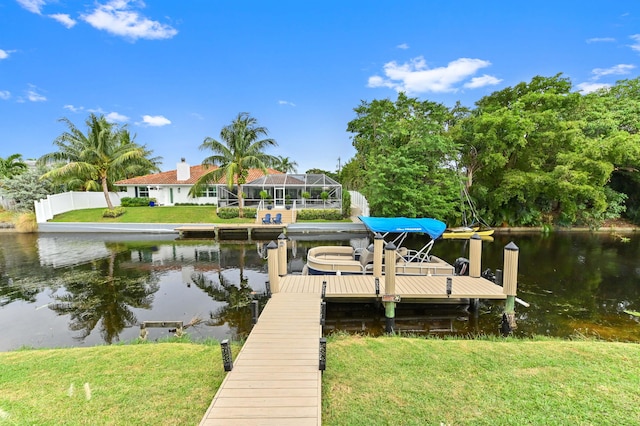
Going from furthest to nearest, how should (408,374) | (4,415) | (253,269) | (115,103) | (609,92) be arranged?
(115,103) → (609,92) → (253,269) → (408,374) → (4,415)

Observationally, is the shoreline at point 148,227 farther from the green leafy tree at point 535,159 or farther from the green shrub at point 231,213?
the green shrub at point 231,213

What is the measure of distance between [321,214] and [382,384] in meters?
20.8

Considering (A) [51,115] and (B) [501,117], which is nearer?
(B) [501,117]

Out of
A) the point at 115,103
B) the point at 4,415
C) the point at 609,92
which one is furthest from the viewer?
the point at 115,103

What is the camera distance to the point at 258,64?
80.3 ft

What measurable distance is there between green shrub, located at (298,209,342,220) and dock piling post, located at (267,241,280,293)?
16879 millimetres

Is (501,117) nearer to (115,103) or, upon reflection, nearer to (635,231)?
(635,231)

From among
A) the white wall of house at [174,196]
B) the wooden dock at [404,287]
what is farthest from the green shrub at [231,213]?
the wooden dock at [404,287]

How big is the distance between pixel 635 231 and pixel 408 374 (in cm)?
3123

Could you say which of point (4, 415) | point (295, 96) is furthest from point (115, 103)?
point (4, 415)

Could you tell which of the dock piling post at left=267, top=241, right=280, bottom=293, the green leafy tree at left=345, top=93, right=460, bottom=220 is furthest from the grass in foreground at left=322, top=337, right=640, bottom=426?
the green leafy tree at left=345, top=93, right=460, bottom=220

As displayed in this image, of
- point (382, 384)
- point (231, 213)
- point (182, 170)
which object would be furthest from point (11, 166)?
point (382, 384)

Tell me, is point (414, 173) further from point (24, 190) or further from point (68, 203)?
point (24, 190)

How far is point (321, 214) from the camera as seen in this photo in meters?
24.8
